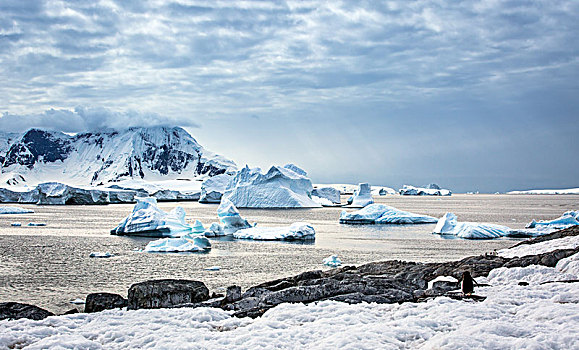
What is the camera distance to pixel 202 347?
5.91 meters

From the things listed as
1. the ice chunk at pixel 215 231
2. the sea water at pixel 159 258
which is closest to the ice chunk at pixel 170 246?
the sea water at pixel 159 258

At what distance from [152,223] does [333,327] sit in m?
25.8

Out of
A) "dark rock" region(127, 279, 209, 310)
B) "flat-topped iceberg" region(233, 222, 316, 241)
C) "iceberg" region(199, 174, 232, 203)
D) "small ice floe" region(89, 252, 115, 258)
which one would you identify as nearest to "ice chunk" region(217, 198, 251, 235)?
"flat-topped iceberg" region(233, 222, 316, 241)

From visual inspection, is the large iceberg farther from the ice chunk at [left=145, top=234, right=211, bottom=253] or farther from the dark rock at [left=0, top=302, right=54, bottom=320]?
the dark rock at [left=0, top=302, right=54, bottom=320]

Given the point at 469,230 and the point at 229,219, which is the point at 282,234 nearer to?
the point at 229,219

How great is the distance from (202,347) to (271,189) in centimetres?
5885

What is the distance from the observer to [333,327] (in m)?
6.45

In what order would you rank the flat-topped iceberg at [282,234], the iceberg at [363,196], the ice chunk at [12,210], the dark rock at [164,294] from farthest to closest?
the iceberg at [363,196] < the ice chunk at [12,210] < the flat-topped iceberg at [282,234] < the dark rock at [164,294]

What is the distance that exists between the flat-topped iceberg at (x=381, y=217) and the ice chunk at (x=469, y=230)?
9.15m

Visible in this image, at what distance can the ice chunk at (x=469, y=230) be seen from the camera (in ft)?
104

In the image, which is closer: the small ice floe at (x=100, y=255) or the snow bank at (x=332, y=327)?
the snow bank at (x=332, y=327)

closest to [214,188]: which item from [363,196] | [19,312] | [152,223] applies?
[363,196]

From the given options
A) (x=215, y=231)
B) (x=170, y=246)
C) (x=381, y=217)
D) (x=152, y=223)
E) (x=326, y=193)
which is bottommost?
(x=170, y=246)

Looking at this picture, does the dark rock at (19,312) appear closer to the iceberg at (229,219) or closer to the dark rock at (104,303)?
the dark rock at (104,303)
